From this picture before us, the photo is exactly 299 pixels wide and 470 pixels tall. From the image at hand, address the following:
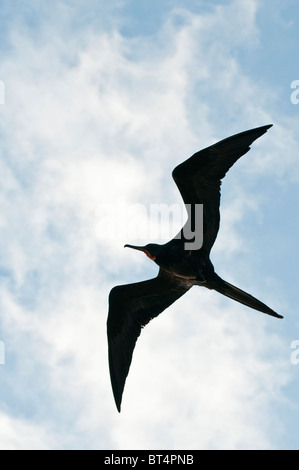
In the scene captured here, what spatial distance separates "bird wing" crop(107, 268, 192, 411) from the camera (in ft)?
36.8

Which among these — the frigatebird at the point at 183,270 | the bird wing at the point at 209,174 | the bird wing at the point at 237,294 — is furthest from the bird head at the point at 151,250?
the bird wing at the point at 237,294

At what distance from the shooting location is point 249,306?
1011cm

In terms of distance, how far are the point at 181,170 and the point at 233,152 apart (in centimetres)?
80

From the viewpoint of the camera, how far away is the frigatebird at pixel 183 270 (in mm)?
10070

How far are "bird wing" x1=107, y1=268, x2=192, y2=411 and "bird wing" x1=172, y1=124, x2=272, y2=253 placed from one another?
1.03m

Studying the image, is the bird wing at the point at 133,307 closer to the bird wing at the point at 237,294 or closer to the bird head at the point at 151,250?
the bird head at the point at 151,250

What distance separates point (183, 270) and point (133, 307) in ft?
3.98

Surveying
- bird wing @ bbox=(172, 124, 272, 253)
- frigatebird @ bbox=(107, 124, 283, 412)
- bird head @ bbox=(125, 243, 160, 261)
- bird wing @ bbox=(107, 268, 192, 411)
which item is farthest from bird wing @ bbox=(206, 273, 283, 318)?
bird head @ bbox=(125, 243, 160, 261)

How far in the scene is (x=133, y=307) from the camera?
11.4 m

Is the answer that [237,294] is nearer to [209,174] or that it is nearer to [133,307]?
[209,174]

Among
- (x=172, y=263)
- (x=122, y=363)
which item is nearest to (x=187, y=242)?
(x=172, y=263)

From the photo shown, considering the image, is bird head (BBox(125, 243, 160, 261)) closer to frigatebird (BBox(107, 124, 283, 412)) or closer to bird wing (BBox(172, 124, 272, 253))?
frigatebird (BBox(107, 124, 283, 412))
